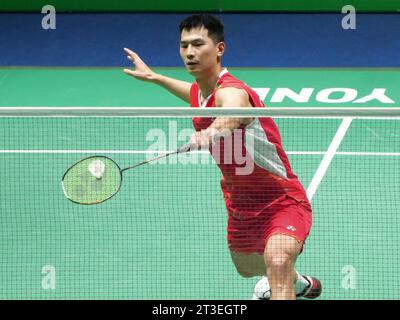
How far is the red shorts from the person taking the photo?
19.9 feet

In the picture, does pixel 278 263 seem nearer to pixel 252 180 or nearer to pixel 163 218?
pixel 252 180

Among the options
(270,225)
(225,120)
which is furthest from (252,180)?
(225,120)

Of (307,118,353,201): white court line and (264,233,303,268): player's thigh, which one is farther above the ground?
(307,118,353,201): white court line

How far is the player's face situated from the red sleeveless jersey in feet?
0.40

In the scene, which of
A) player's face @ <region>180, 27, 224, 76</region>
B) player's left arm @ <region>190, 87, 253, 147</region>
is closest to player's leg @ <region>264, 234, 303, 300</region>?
player's left arm @ <region>190, 87, 253, 147</region>

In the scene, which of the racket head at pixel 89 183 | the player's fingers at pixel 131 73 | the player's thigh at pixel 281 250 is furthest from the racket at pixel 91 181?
the player's thigh at pixel 281 250

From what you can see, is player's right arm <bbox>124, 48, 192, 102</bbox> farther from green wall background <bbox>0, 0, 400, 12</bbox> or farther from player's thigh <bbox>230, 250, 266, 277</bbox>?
green wall background <bbox>0, 0, 400, 12</bbox>

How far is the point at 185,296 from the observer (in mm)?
6918

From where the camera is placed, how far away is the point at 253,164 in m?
6.20

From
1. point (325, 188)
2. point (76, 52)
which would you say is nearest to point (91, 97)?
point (76, 52)

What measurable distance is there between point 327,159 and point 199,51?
3.73 metres

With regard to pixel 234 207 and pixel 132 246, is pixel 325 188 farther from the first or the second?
pixel 234 207

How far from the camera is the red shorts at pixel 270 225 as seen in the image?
606 cm

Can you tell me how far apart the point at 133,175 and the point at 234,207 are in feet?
10.3
